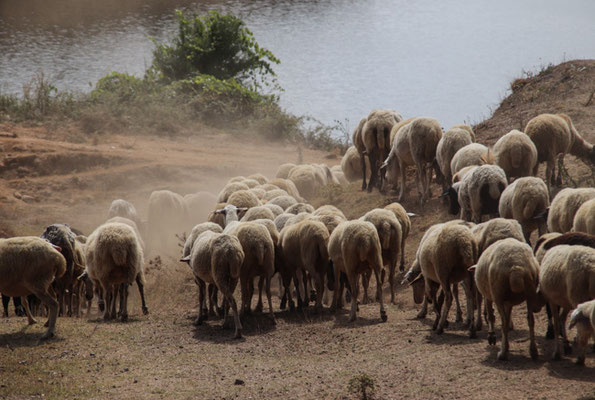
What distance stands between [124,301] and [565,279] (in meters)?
6.55

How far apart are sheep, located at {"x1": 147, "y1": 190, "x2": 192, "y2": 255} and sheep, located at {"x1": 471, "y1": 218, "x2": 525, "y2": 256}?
827cm

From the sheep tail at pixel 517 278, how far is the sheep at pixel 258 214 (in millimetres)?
5990

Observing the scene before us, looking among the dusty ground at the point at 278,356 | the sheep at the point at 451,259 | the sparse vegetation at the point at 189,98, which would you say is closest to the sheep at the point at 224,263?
the dusty ground at the point at 278,356

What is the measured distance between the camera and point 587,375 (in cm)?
684

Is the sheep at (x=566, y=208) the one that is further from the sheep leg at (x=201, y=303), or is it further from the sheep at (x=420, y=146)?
the sheep leg at (x=201, y=303)

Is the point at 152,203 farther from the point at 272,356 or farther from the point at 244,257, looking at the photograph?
the point at 272,356

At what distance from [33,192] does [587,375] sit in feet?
57.4

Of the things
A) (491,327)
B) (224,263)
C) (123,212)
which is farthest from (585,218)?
(123,212)

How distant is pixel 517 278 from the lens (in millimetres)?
7602

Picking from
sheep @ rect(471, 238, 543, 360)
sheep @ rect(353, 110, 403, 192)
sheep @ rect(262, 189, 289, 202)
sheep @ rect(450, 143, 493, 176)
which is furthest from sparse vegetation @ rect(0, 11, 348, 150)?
sheep @ rect(471, 238, 543, 360)

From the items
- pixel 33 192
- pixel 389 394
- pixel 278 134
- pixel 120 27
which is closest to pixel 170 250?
pixel 33 192

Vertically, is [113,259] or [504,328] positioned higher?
[113,259]

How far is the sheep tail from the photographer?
7.60m

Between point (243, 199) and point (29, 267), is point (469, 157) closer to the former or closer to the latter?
point (243, 199)
